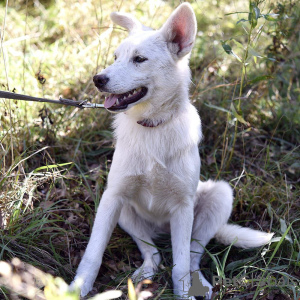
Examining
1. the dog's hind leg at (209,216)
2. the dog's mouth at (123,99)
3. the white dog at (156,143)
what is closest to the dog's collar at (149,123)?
the white dog at (156,143)

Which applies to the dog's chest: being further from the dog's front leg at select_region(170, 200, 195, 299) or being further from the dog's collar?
the dog's collar

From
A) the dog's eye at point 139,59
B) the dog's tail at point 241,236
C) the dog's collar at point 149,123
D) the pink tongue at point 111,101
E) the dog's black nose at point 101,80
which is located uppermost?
the dog's eye at point 139,59

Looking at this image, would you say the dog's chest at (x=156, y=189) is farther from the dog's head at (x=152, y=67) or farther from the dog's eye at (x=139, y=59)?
the dog's eye at (x=139, y=59)

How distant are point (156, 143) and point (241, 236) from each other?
1.00 meters

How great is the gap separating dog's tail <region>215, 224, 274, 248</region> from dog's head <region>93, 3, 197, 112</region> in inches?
45.9

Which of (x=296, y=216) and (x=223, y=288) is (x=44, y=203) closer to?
(x=223, y=288)

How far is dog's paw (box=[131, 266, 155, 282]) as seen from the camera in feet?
8.77

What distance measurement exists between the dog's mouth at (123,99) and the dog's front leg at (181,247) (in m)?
0.83

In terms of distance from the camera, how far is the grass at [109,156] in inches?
108

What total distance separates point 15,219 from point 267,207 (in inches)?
79.9

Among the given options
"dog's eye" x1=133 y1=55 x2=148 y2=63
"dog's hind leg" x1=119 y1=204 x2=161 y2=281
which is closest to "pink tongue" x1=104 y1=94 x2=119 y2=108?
"dog's eye" x1=133 y1=55 x2=148 y2=63

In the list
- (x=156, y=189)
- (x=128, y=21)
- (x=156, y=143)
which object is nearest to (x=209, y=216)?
(x=156, y=189)

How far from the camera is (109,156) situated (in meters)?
4.07

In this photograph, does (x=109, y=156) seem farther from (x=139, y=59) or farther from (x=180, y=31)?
(x=180, y=31)
